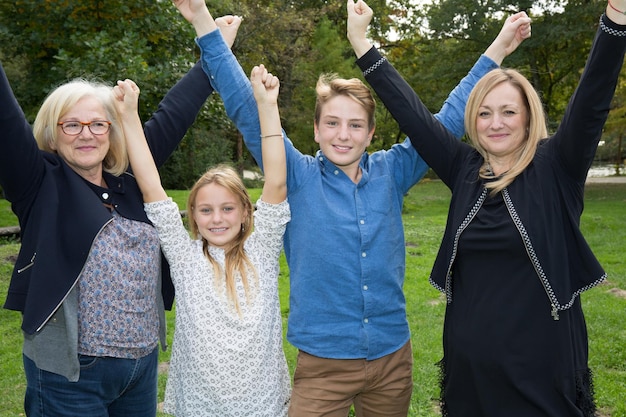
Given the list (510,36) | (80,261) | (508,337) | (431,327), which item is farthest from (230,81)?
(431,327)

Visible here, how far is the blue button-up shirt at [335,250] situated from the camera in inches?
94.9

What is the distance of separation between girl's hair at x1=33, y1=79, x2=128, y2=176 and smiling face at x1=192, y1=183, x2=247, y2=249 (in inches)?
13.2

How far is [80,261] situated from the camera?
2.08 meters

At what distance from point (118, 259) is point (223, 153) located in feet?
57.6

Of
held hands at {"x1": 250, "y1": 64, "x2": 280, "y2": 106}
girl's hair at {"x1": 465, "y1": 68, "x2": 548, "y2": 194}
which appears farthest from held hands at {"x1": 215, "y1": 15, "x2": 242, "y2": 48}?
girl's hair at {"x1": 465, "y1": 68, "x2": 548, "y2": 194}

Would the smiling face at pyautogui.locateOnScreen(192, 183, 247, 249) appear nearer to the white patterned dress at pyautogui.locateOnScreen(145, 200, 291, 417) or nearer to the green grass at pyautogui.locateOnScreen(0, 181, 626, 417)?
the white patterned dress at pyautogui.locateOnScreen(145, 200, 291, 417)

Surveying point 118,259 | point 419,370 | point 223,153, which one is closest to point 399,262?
point 118,259

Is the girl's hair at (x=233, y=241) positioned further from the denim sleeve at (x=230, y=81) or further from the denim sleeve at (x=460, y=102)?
the denim sleeve at (x=460, y=102)

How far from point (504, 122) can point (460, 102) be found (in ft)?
1.41

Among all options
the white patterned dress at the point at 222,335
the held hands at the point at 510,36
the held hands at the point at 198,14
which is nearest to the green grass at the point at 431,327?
the white patterned dress at the point at 222,335

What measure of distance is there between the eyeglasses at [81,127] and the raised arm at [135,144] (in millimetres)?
110

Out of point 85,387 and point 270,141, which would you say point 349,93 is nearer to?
point 270,141

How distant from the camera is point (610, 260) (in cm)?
823

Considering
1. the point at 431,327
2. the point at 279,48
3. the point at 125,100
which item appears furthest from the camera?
the point at 279,48
